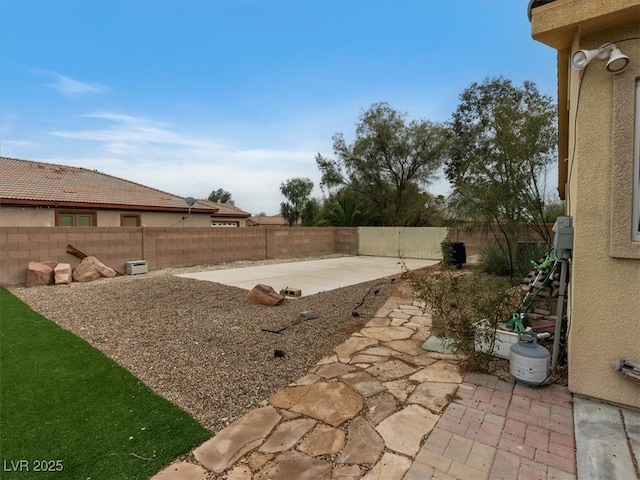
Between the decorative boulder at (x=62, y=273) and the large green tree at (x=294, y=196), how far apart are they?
25710 mm

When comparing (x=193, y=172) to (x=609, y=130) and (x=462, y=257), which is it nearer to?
(x=462, y=257)

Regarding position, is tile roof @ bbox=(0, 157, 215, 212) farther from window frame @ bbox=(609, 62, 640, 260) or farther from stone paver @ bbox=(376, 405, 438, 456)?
window frame @ bbox=(609, 62, 640, 260)

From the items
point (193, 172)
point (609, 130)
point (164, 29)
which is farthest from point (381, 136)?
point (609, 130)

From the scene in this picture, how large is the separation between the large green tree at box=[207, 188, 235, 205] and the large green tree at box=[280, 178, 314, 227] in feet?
65.3

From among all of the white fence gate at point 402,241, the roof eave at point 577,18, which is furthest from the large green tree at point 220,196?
the roof eave at point 577,18

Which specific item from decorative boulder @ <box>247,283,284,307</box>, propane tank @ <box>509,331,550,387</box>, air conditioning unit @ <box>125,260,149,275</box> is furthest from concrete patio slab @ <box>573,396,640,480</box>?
air conditioning unit @ <box>125,260,149,275</box>

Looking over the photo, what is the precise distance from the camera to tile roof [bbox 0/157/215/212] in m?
13.4

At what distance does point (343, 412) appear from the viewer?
2.69 meters

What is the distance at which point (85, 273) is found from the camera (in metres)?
9.30

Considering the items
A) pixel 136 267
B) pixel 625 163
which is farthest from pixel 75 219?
pixel 625 163

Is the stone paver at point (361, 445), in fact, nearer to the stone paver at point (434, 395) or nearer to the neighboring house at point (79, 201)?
the stone paver at point (434, 395)

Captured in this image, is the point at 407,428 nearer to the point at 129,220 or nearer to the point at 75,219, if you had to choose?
the point at 75,219

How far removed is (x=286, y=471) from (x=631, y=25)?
4.05 m

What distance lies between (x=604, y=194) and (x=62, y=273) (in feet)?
36.6
